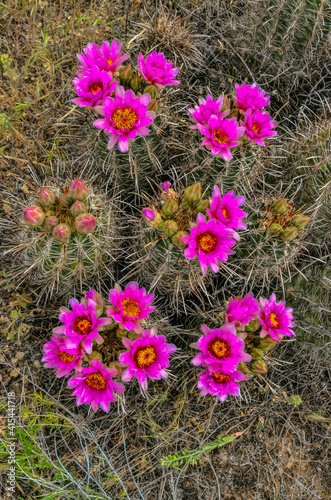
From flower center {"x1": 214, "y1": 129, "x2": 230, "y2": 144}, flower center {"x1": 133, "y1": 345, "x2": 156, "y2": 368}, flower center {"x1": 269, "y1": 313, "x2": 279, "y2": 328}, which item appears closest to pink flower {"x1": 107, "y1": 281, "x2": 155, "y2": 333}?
flower center {"x1": 133, "y1": 345, "x2": 156, "y2": 368}

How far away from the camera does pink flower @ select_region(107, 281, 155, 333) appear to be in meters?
2.05

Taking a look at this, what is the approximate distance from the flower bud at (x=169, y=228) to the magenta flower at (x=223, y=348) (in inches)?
22.8

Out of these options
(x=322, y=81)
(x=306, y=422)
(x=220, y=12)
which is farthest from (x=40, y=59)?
(x=306, y=422)

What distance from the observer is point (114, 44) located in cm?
227

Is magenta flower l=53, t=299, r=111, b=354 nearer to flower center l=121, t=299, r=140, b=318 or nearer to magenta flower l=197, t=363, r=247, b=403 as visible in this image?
flower center l=121, t=299, r=140, b=318

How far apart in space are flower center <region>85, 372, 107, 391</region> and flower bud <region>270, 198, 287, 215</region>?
1314 mm

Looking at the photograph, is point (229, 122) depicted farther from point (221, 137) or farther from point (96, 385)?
point (96, 385)

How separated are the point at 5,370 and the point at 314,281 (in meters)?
2.20

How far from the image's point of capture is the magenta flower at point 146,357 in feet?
6.54

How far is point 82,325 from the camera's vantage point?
2053mm

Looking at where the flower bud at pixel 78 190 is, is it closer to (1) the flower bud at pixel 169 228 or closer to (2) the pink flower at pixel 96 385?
(1) the flower bud at pixel 169 228

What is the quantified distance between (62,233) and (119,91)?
2.73ft

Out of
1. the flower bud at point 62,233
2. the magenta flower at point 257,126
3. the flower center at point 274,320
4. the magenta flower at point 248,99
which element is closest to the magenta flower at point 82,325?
the flower bud at point 62,233

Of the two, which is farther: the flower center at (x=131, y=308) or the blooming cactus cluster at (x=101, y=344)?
the flower center at (x=131, y=308)
